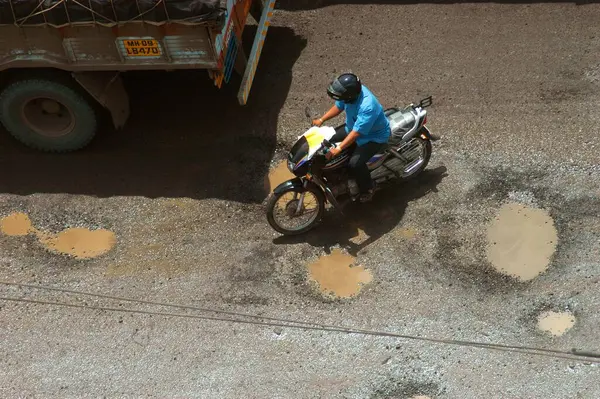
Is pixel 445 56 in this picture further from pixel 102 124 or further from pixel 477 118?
pixel 102 124

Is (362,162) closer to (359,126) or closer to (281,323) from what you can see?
(359,126)

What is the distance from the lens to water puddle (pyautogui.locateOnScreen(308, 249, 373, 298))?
6.31 metres

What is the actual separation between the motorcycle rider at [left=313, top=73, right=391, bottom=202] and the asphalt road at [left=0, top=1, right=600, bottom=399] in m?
0.73

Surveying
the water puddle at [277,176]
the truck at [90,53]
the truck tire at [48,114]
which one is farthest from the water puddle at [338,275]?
the truck tire at [48,114]

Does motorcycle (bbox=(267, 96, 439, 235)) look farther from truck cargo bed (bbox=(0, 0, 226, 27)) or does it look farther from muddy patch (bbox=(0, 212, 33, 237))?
muddy patch (bbox=(0, 212, 33, 237))

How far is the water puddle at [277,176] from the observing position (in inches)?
292

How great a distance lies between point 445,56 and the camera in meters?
8.52

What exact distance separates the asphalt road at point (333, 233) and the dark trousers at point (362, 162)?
591mm

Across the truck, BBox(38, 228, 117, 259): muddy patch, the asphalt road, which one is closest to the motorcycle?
the asphalt road

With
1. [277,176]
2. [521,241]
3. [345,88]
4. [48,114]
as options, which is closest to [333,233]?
[277,176]

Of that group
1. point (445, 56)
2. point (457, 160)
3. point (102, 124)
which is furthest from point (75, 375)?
point (445, 56)

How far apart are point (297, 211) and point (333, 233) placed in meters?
0.50

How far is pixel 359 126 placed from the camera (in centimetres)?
610

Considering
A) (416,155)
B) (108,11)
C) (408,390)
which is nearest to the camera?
(408,390)
